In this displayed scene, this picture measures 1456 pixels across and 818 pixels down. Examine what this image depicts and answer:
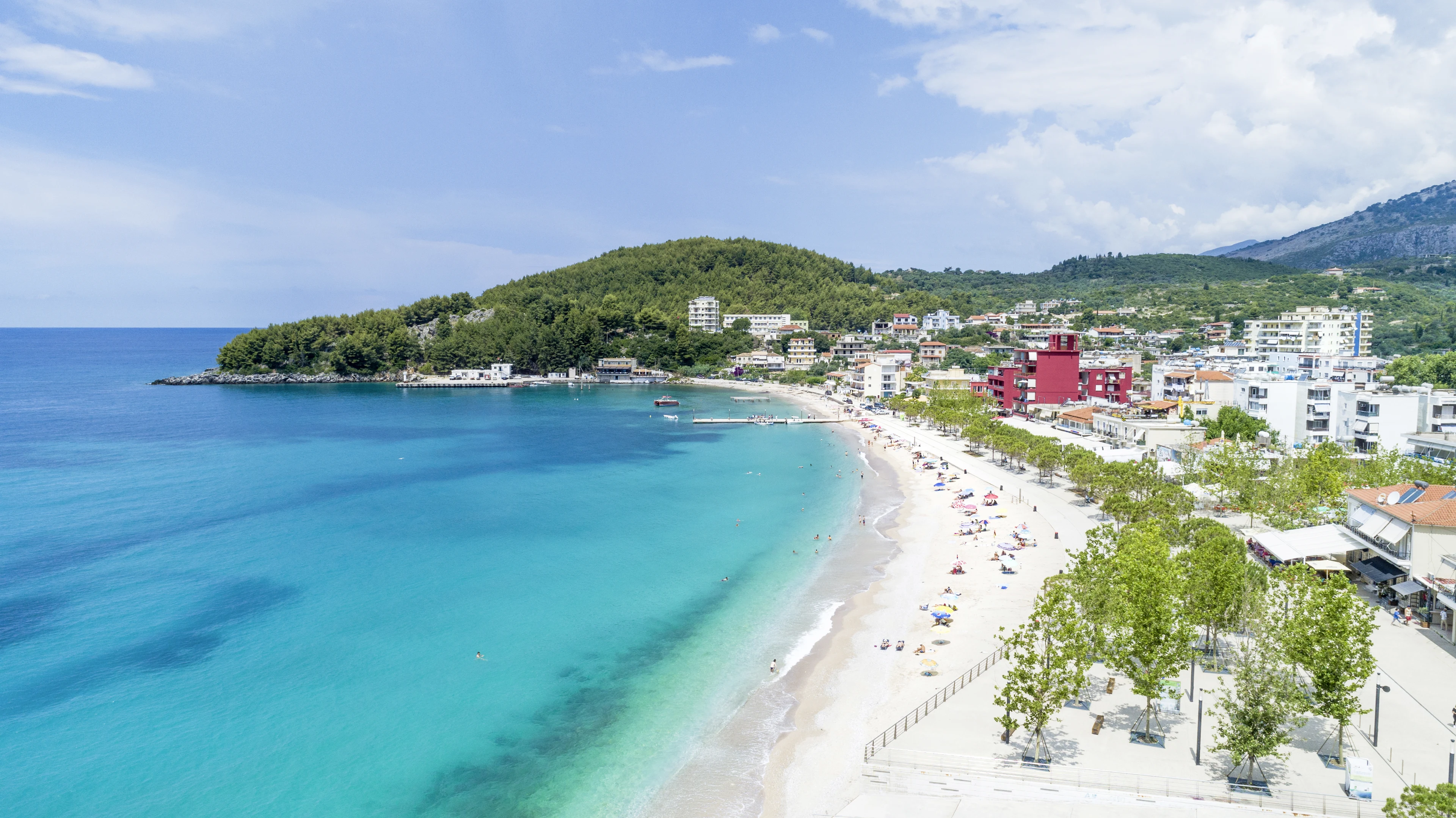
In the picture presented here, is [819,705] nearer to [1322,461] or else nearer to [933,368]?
[1322,461]

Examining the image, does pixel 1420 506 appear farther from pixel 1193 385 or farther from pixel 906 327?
pixel 906 327

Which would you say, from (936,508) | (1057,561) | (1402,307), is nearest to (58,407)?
(936,508)

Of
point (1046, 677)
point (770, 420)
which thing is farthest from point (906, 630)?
point (770, 420)

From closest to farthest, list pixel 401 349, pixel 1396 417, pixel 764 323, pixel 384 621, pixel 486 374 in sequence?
Answer: pixel 384 621 → pixel 1396 417 → pixel 486 374 → pixel 401 349 → pixel 764 323

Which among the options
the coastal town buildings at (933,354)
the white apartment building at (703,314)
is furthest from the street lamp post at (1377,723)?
the white apartment building at (703,314)

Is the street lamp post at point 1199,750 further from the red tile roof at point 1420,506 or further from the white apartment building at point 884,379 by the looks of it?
the white apartment building at point 884,379

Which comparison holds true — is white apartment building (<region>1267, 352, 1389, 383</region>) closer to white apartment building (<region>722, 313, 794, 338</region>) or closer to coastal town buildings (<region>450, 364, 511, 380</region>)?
white apartment building (<region>722, 313, 794, 338</region>)

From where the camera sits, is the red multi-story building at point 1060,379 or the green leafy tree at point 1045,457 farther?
the red multi-story building at point 1060,379
